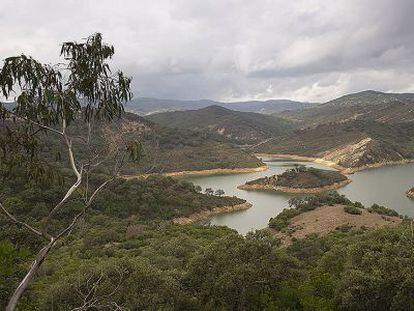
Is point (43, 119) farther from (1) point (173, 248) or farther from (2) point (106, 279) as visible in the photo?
(1) point (173, 248)

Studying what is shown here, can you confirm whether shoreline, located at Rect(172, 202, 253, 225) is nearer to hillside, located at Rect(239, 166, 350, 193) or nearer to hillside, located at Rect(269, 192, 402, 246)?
hillside, located at Rect(239, 166, 350, 193)

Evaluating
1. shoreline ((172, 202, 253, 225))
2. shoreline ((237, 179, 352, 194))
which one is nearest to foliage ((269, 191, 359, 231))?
shoreline ((172, 202, 253, 225))

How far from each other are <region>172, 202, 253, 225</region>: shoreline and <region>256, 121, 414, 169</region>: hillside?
4686 centimetres

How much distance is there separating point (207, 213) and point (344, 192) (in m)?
27.4

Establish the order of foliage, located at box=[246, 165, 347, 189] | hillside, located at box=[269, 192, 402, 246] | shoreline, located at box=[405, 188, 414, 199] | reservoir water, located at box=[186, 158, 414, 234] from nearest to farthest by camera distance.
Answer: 1. hillside, located at box=[269, 192, 402, 246]
2. reservoir water, located at box=[186, 158, 414, 234]
3. shoreline, located at box=[405, 188, 414, 199]
4. foliage, located at box=[246, 165, 347, 189]

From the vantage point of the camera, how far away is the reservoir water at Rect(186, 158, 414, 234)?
55250 millimetres

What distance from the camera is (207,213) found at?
192 feet

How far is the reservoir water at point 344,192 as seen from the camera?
55.2 meters

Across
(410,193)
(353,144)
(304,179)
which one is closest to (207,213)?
(304,179)

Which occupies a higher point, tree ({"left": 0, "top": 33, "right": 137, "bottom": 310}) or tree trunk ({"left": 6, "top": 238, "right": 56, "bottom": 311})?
tree ({"left": 0, "top": 33, "right": 137, "bottom": 310})

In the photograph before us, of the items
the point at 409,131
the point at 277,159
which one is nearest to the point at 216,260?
the point at 277,159

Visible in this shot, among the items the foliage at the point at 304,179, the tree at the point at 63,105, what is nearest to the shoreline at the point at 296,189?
the foliage at the point at 304,179

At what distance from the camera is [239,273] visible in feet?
46.9

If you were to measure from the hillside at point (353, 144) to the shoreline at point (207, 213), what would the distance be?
154ft
